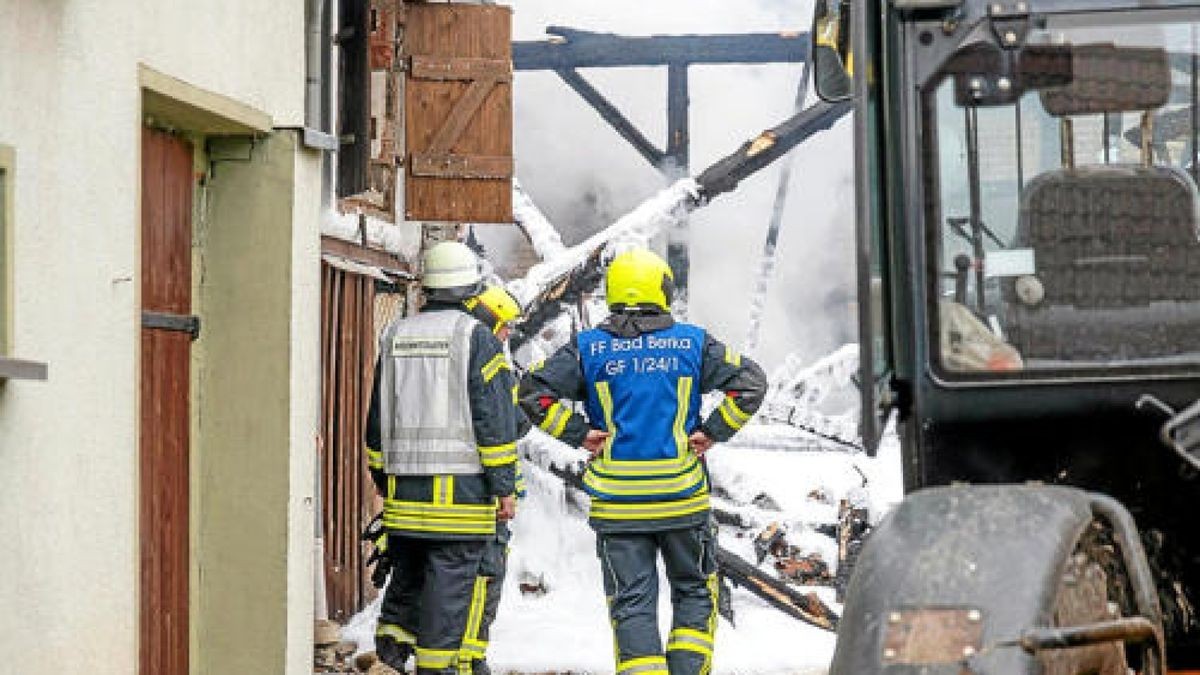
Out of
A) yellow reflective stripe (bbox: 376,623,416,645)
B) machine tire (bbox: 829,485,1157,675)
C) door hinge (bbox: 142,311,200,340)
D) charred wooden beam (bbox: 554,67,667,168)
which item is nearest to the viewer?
machine tire (bbox: 829,485,1157,675)

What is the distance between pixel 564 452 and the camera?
1473 cm

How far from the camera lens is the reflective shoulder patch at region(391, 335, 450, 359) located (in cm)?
988

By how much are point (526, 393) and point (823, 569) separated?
196 inches

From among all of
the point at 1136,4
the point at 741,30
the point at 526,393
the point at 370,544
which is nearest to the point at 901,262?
the point at 1136,4

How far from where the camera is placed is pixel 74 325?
718cm

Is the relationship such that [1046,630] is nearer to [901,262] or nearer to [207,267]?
[901,262]

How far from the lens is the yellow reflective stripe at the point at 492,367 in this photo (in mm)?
9812

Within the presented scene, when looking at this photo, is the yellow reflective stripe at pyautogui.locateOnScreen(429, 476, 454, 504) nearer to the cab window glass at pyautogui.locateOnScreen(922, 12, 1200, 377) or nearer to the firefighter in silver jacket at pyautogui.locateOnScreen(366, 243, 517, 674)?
the firefighter in silver jacket at pyautogui.locateOnScreen(366, 243, 517, 674)

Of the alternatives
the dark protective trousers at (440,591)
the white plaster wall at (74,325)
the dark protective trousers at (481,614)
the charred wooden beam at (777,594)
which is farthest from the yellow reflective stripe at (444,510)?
the charred wooden beam at (777,594)

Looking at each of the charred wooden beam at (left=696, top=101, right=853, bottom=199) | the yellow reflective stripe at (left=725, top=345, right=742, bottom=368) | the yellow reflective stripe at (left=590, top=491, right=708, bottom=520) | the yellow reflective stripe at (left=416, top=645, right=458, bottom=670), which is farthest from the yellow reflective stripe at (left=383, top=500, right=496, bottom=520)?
the charred wooden beam at (left=696, top=101, right=853, bottom=199)

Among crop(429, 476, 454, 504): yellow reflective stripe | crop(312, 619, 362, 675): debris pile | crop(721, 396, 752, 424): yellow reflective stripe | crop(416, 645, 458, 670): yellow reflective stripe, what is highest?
crop(721, 396, 752, 424): yellow reflective stripe

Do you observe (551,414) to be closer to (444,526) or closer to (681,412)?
(681,412)

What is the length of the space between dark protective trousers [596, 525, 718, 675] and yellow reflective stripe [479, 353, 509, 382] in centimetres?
86

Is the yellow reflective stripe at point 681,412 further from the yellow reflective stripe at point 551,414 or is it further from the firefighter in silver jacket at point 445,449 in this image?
the firefighter in silver jacket at point 445,449
